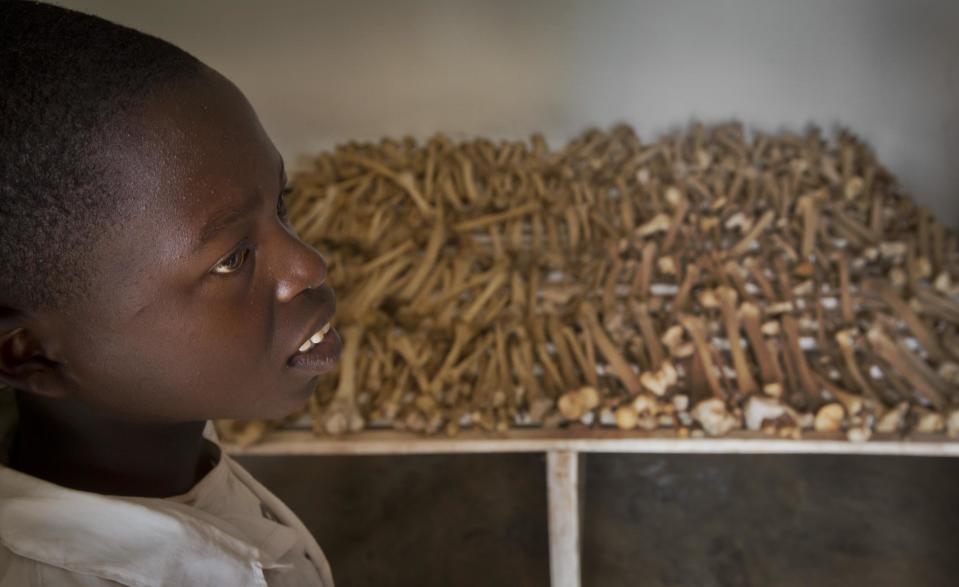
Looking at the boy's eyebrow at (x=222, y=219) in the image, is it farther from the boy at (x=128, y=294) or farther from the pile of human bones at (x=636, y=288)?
the pile of human bones at (x=636, y=288)

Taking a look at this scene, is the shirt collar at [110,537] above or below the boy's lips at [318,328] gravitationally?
below

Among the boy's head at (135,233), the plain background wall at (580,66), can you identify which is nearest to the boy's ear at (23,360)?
the boy's head at (135,233)

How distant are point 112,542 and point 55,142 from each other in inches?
15.5

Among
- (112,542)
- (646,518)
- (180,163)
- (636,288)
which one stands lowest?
(646,518)

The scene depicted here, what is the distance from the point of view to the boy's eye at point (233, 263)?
0.73 meters

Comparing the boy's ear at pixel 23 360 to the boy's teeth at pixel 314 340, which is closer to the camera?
the boy's ear at pixel 23 360

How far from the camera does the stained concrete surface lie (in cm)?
269

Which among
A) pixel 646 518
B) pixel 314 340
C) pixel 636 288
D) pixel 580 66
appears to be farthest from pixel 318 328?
pixel 580 66

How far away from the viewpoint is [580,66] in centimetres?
416

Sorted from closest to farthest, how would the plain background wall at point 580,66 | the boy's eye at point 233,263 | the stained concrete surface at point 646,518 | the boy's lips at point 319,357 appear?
the boy's eye at point 233,263, the boy's lips at point 319,357, the stained concrete surface at point 646,518, the plain background wall at point 580,66

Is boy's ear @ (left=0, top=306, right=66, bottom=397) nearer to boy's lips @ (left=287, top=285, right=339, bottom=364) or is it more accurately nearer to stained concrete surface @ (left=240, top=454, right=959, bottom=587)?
boy's lips @ (left=287, top=285, right=339, bottom=364)

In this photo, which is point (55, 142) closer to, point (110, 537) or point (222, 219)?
point (222, 219)

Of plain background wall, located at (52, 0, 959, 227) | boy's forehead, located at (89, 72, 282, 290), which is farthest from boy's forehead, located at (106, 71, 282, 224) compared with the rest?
plain background wall, located at (52, 0, 959, 227)

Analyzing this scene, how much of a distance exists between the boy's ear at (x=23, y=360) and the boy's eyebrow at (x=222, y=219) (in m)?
0.17
